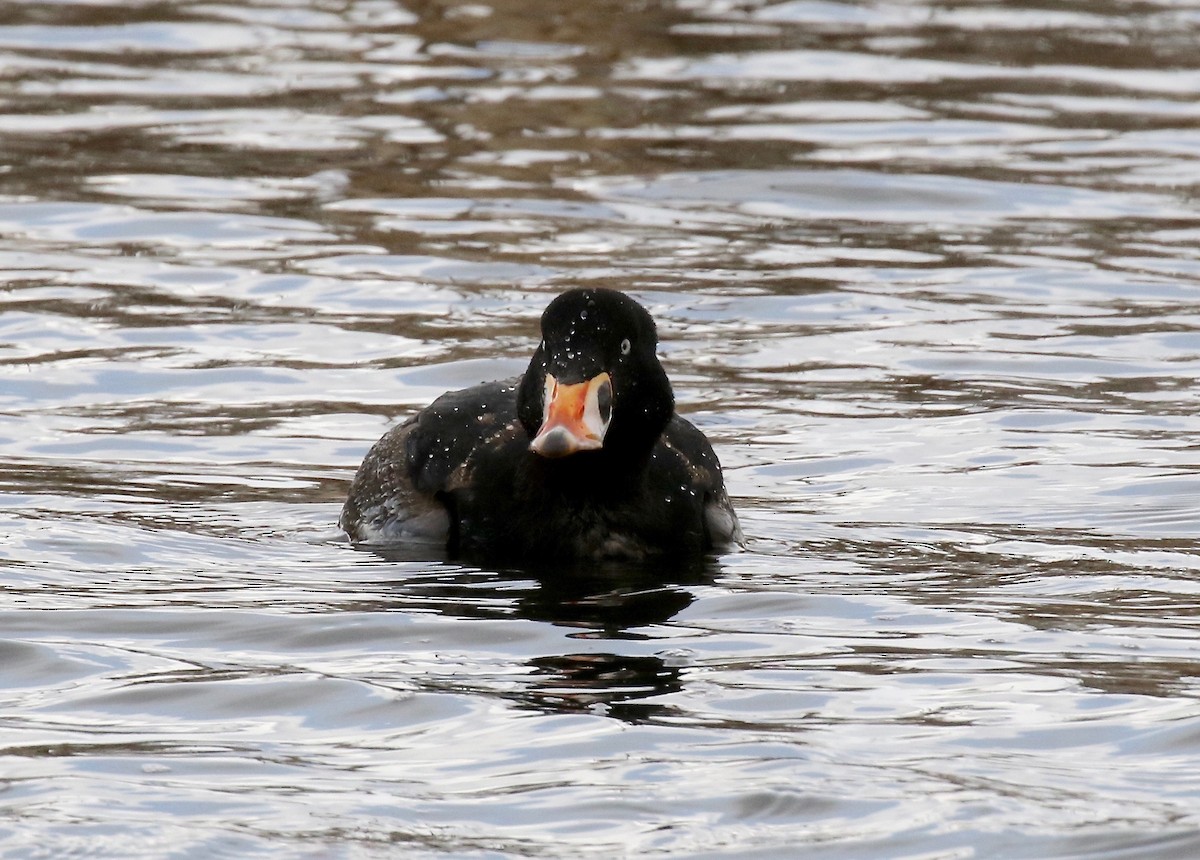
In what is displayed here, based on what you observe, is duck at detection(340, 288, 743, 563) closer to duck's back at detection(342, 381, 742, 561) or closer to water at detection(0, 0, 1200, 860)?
duck's back at detection(342, 381, 742, 561)

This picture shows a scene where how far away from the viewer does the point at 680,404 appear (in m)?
12.6

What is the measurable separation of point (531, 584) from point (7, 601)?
1.89 metres

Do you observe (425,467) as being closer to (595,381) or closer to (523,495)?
(523,495)

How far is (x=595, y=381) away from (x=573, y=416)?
7.7 inches

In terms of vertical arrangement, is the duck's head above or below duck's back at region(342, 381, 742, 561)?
above

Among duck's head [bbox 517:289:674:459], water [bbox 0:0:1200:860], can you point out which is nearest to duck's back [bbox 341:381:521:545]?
water [bbox 0:0:1200:860]

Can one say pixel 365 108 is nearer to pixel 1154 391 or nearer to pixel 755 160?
pixel 755 160

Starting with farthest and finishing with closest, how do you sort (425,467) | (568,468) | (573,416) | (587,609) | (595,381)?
1. (425,467)
2. (568,468)
3. (595,381)
4. (573,416)
5. (587,609)

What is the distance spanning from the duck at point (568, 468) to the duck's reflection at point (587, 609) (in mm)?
162

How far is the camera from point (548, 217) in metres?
16.8

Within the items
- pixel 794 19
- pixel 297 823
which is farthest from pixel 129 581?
pixel 794 19

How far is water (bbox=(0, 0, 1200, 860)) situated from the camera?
251 inches

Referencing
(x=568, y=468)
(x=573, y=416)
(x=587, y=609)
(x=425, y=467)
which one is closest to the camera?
(x=587, y=609)

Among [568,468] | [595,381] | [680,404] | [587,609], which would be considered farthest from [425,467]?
[680,404]
